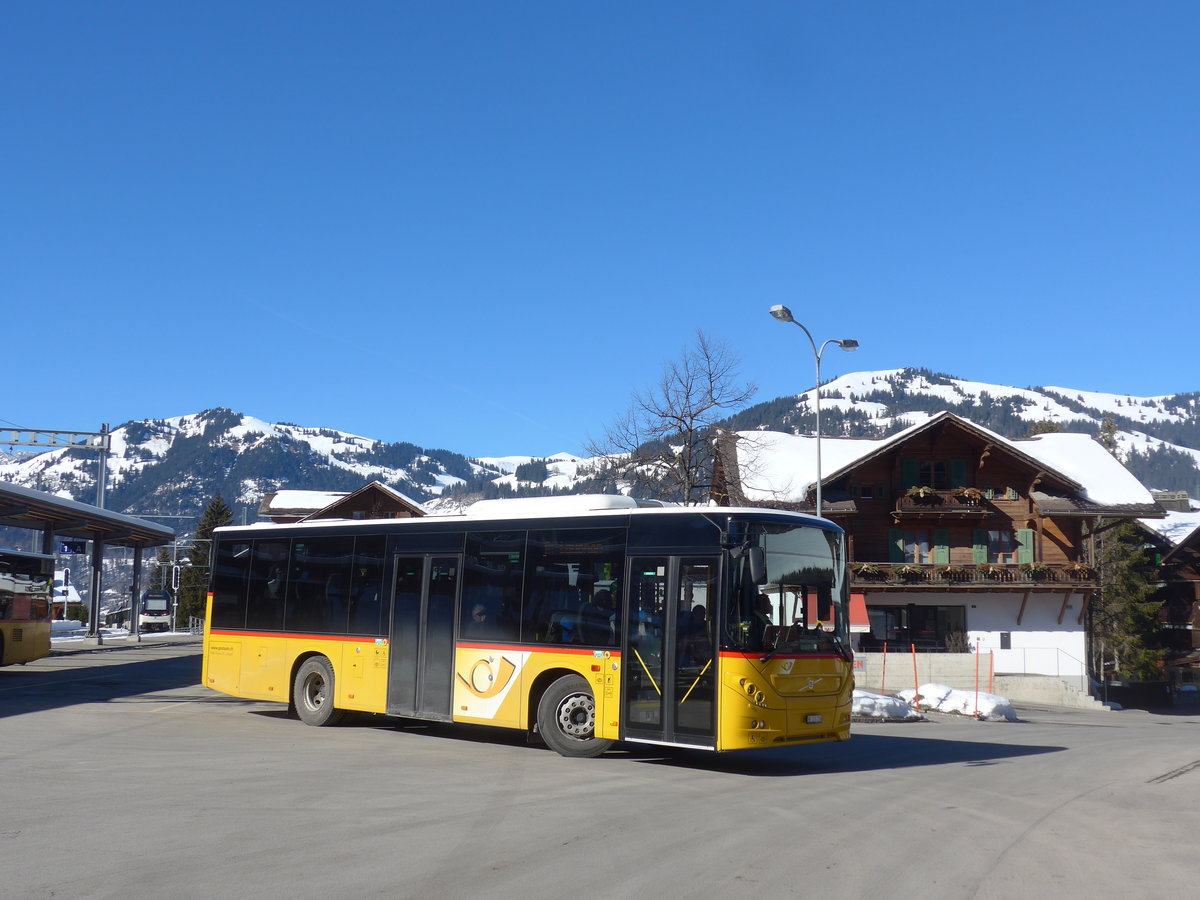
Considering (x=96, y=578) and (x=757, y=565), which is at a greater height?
(x=757, y=565)

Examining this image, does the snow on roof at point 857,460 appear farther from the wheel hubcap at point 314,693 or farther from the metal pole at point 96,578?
the metal pole at point 96,578

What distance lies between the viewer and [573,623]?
1381 cm

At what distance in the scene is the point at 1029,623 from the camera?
4706 cm

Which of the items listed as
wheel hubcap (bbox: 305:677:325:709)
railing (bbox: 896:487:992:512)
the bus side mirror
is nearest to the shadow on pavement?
wheel hubcap (bbox: 305:677:325:709)

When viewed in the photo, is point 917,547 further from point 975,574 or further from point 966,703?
point 966,703

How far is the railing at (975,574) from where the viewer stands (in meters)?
45.3

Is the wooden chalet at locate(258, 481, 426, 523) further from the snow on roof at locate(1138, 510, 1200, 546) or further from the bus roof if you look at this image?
the bus roof

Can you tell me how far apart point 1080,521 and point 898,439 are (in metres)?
9.99

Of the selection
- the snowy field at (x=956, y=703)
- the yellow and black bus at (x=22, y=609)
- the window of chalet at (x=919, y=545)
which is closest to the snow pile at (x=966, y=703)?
the snowy field at (x=956, y=703)

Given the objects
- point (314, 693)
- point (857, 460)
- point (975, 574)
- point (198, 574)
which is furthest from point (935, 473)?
point (198, 574)

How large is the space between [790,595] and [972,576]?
35.6m

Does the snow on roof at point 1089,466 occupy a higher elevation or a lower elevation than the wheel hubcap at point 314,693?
higher

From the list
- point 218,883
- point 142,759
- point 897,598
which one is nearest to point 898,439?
point 897,598

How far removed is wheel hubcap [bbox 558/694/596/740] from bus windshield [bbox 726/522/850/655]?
2382 millimetres
